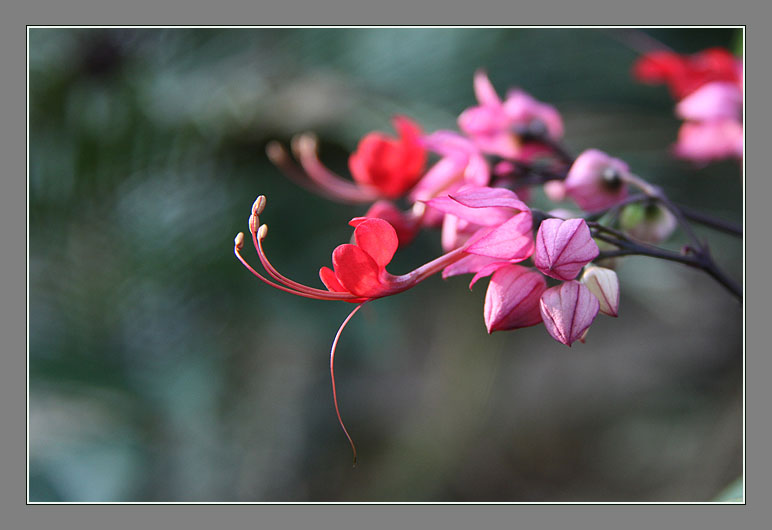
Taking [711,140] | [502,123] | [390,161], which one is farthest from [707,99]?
[390,161]

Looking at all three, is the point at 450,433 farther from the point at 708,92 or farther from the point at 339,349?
the point at 708,92

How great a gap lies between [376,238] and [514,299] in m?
0.10

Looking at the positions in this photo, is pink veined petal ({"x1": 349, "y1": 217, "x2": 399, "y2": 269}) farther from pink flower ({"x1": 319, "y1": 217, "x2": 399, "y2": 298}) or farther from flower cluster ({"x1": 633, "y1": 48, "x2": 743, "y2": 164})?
flower cluster ({"x1": 633, "y1": 48, "x2": 743, "y2": 164})

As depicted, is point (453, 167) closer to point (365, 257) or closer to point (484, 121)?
point (484, 121)

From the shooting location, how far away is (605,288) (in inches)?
19.1

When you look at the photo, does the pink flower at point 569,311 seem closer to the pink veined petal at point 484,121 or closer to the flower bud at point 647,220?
the flower bud at point 647,220

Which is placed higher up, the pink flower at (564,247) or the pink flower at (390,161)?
the pink flower at (390,161)

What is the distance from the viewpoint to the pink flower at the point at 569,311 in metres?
0.46

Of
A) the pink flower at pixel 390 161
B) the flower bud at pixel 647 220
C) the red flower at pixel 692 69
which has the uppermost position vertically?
the red flower at pixel 692 69

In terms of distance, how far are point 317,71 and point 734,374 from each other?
3.28ft

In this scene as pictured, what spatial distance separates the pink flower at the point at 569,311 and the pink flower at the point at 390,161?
0.85ft

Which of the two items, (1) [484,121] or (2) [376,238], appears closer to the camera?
(2) [376,238]

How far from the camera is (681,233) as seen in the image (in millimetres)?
1075

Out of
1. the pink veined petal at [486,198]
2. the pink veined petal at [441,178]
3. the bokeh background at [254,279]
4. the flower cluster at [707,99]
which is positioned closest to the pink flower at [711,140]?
the flower cluster at [707,99]
